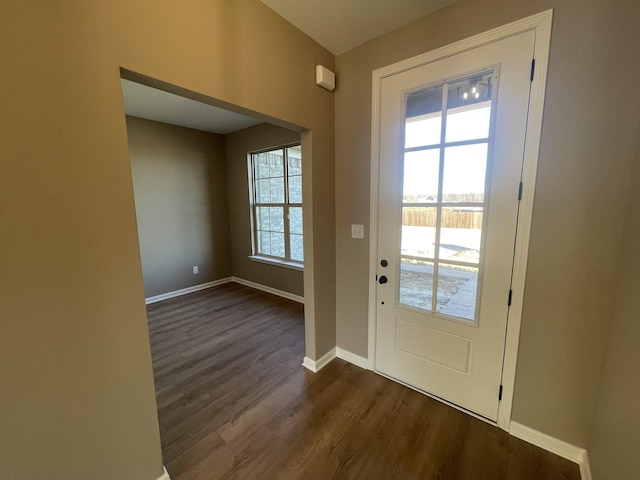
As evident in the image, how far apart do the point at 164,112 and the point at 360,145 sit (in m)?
2.79

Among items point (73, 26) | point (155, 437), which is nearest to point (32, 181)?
point (73, 26)

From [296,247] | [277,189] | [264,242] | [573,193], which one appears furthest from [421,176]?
[264,242]

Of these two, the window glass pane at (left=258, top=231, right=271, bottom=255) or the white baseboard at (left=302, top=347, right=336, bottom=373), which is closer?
the white baseboard at (left=302, top=347, right=336, bottom=373)

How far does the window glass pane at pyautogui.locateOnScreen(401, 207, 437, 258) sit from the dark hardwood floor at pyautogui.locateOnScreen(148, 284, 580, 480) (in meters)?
1.11

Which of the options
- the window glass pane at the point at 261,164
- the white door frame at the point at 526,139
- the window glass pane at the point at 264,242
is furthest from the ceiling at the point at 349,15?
the window glass pane at the point at 264,242

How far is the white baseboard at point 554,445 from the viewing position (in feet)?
4.48

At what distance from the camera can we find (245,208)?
436 cm

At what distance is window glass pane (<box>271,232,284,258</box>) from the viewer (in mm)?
4111

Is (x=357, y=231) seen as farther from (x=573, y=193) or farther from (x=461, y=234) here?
(x=573, y=193)

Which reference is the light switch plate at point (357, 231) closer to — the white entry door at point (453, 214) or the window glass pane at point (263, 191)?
the white entry door at point (453, 214)

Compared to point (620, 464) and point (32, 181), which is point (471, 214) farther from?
point (32, 181)

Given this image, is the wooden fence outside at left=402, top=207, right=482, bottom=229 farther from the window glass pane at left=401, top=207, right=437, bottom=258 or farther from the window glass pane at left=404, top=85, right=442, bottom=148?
the window glass pane at left=404, top=85, right=442, bottom=148

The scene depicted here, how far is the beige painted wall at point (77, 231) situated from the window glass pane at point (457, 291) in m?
1.76

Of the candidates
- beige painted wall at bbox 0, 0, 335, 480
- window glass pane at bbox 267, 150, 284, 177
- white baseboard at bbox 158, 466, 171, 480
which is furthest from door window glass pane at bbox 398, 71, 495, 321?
window glass pane at bbox 267, 150, 284, 177
